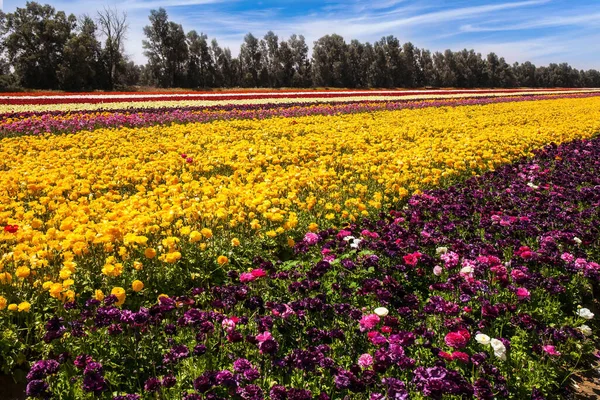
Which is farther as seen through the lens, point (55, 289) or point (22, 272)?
point (22, 272)

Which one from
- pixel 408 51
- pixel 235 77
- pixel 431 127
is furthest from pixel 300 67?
pixel 431 127

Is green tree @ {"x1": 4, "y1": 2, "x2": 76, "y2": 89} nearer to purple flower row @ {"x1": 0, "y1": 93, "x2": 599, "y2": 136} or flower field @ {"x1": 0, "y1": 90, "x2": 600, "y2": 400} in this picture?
purple flower row @ {"x1": 0, "y1": 93, "x2": 599, "y2": 136}

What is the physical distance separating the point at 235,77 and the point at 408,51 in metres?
39.9

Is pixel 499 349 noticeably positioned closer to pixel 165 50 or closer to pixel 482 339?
pixel 482 339

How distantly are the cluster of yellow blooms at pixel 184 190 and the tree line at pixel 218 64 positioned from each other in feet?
147

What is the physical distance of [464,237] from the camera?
5.96m

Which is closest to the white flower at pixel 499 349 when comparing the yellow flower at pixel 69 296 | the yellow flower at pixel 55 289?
the yellow flower at pixel 69 296

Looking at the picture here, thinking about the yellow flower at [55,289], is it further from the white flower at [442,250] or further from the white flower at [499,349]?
the white flower at [442,250]

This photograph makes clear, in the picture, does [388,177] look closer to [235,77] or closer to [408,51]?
[235,77]

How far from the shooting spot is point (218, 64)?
79.2 m

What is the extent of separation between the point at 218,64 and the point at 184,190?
76.5m

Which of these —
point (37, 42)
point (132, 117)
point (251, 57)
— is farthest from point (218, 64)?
point (132, 117)

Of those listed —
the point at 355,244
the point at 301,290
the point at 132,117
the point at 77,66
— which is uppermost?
the point at 77,66

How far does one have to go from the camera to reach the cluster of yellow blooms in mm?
4750
